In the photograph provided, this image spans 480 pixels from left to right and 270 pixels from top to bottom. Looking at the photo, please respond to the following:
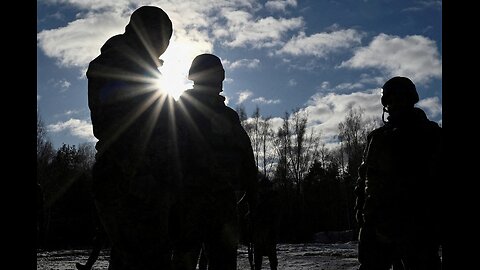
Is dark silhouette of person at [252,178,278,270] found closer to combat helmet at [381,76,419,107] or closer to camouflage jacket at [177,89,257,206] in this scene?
camouflage jacket at [177,89,257,206]

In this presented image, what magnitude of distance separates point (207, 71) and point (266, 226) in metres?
6.35

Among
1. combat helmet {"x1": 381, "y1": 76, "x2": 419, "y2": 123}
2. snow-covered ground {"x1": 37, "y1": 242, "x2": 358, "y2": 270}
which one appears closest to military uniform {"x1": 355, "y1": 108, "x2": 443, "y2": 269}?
combat helmet {"x1": 381, "y1": 76, "x2": 419, "y2": 123}

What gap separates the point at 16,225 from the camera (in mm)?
1732

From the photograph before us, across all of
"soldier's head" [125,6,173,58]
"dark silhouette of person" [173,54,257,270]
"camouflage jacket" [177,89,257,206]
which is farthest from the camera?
"camouflage jacket" [177,89,257,206]

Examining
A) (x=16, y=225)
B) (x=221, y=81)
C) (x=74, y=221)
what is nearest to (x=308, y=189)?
(x=74, y=221)

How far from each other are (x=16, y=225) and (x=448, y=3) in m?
2.15

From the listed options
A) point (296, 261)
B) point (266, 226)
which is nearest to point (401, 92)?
point (266, 226)

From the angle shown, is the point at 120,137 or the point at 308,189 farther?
the point at 308,189

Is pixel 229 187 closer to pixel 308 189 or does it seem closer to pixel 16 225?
pixel 16 225

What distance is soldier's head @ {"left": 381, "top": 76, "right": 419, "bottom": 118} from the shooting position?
4.64 m

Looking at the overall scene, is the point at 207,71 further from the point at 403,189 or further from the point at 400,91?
the point at 403,189

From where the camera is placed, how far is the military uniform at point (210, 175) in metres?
4.38

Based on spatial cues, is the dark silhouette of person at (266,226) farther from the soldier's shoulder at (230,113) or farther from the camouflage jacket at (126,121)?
the camouflage jacket at (126,121)

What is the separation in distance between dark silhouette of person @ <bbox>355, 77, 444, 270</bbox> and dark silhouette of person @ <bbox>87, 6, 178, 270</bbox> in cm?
202
